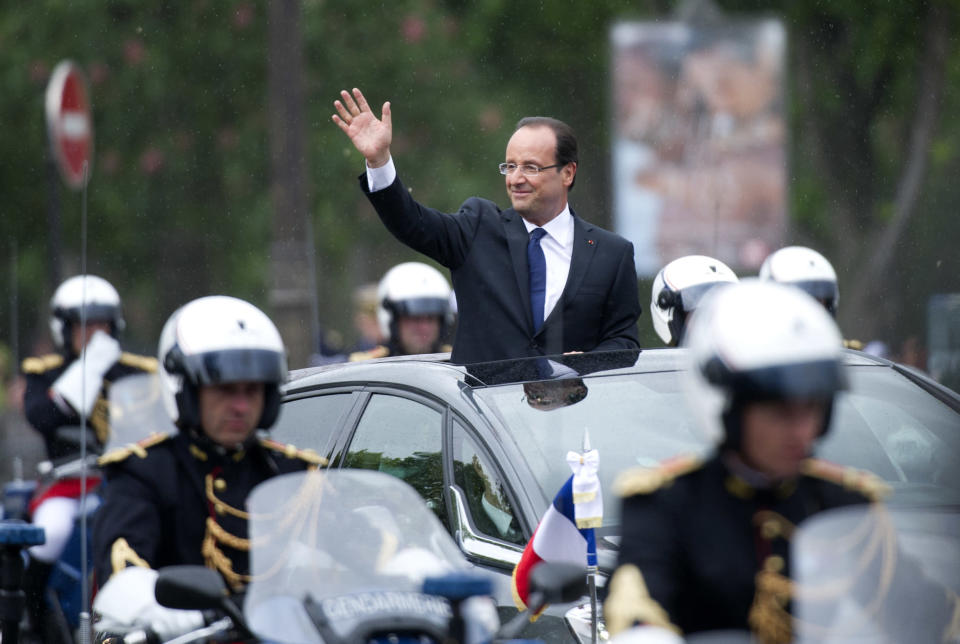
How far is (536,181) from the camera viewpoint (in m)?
6.57

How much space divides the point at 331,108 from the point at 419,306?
11.5 metres

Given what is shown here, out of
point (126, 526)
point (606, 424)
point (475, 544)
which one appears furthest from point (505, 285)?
point (126, 526)

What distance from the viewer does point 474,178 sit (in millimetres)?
22312

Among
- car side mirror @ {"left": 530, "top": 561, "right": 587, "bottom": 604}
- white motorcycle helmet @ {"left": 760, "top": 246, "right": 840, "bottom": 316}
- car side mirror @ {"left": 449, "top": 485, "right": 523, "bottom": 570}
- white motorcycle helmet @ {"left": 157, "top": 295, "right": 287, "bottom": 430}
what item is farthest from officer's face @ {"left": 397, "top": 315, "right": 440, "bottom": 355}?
car side mirror @ {"left": 530, "top": 561, "right": 587, "bottom": 604}

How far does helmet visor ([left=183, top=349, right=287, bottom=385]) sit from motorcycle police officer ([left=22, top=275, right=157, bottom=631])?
4200 millimetres

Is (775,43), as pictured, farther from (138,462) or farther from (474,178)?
(138,462)

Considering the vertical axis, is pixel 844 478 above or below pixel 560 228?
below

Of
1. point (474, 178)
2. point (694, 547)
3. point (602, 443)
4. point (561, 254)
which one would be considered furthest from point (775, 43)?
point (694, 547)

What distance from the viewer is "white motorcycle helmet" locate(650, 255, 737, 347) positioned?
285 inches

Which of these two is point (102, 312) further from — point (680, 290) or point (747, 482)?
point (747, 482)

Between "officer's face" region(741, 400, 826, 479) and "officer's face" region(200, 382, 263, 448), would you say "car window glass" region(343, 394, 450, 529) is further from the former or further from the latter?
"officer's face" region(741, 400, 826, 479)

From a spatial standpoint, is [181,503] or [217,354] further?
[181,503]

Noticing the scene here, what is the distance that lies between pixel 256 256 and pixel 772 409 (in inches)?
876

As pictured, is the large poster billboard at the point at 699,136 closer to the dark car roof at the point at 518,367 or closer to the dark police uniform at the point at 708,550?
the dark car roof at the point at 518,367
